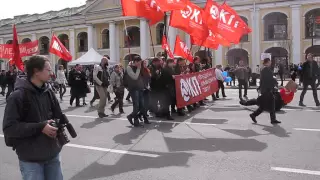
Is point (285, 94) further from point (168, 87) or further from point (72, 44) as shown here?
point (72, 44)

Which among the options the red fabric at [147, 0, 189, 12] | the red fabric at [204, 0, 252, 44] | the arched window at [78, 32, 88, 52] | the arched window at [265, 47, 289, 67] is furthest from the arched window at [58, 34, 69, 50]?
the red fabric at [147, 0, 189, 12]

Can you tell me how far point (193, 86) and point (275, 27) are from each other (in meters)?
31.3

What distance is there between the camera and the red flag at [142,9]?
31.3 ft

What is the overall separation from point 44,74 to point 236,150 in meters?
4.07

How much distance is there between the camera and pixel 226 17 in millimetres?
12156

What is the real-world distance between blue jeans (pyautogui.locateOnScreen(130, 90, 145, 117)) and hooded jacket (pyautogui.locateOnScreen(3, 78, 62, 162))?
5.64 meters

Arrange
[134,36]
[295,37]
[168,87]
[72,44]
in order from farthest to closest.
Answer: [72,44] → [134,36] → [295,37] → [168,87]

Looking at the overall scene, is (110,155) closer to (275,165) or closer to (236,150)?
(236,150)

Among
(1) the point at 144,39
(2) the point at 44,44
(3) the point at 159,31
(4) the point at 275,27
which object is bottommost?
(1) the point at 144,39

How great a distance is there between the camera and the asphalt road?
5.02 metres

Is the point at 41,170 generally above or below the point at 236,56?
below

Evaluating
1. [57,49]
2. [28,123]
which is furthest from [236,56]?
[28,123]

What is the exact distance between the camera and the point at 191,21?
1133 cm

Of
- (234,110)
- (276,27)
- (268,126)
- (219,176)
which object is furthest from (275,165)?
(276,27)
